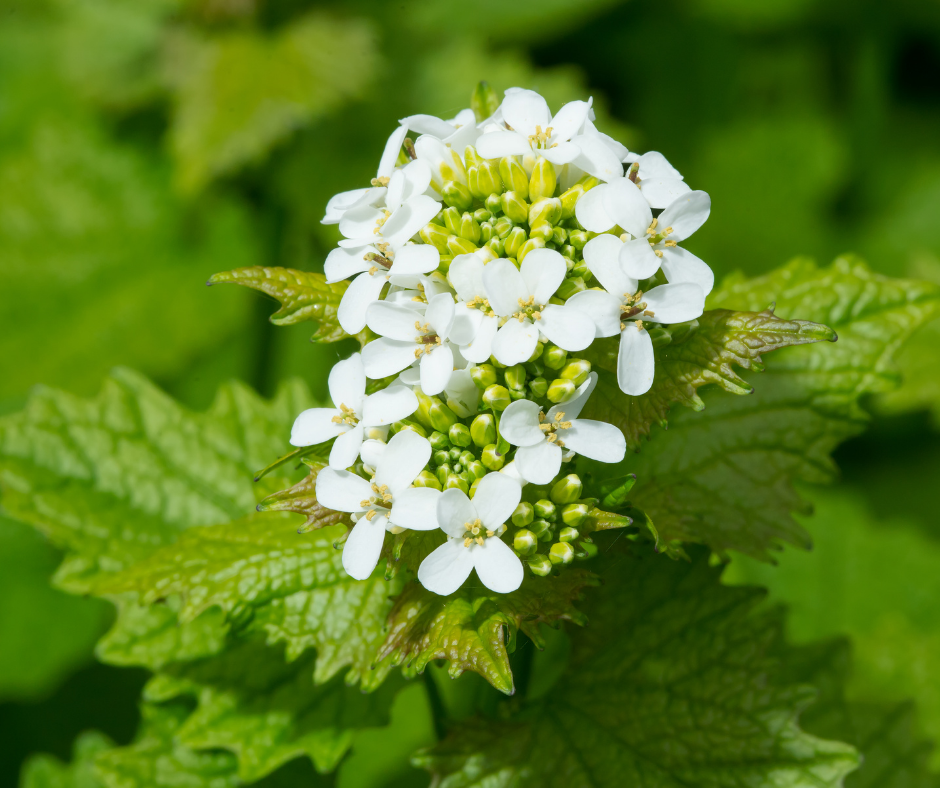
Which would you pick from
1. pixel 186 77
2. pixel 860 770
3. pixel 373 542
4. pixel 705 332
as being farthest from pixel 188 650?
pixel 186 77

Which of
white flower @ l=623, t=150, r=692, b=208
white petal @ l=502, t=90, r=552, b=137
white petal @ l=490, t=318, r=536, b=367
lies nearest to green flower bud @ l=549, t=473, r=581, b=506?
white petal @ l=490, t=318, r=536, b=367

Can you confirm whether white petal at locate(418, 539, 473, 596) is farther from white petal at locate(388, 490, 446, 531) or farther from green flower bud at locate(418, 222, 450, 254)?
green flower bud at locate(418, 222, 450, 254)

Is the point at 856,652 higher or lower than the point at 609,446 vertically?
lower

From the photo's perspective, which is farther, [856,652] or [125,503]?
[856,652]

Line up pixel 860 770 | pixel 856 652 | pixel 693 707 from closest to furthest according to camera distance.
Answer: pixel 693 707 < pixel 860 770 < pixel 856 652

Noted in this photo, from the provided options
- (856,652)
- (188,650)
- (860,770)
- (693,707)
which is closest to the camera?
(693,707)

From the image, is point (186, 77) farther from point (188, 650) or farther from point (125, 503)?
point (188, 650)

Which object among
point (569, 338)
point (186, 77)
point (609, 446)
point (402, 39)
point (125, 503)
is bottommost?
point (609, 446)
